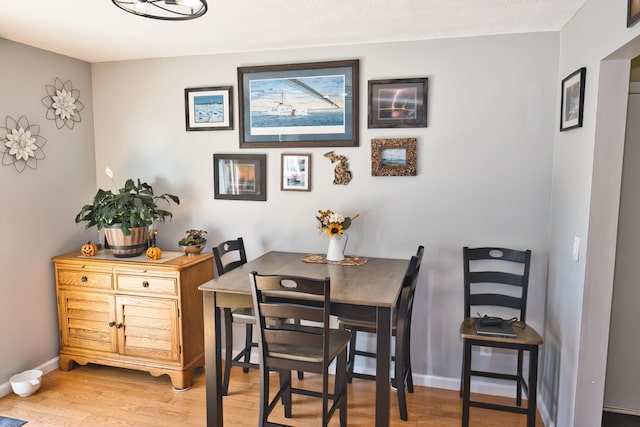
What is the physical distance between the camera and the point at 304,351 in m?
2.24

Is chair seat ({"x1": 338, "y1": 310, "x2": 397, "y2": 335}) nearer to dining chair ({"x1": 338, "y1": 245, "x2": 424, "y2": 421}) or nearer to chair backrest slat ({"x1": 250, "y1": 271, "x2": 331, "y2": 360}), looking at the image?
dining chair ({"x1": 338, "y1": 245, "x2": 424, "y2": 421})

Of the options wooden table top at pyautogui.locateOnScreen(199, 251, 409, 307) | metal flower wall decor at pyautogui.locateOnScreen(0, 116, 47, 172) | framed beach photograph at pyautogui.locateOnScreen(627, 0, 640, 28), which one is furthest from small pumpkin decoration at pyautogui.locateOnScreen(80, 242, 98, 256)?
framed beach photograph at pyautogui.locateOnScreen(627, 0, 640, 28)

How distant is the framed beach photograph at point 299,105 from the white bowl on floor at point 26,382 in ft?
7.07

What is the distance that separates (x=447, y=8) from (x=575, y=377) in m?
2.03

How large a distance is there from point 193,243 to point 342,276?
130 centimetres

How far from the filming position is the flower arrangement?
9.47ft

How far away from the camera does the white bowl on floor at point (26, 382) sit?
9.58 ft

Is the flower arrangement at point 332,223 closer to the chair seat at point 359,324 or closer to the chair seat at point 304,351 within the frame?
the chair seat at point 359,324

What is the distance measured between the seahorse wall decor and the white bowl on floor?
2465 millimetres

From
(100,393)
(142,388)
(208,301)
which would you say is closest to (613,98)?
(208,301)

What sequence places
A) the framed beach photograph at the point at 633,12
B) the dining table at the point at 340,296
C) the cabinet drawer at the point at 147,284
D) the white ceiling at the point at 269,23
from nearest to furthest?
the framed beach photograph at the point at 633,12 → the dining table at the point at 340,296 → the white ceiling at the point at 269,23 → the cabinet drawer at the point at 147,284

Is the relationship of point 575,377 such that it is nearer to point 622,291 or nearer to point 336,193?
point 622,291

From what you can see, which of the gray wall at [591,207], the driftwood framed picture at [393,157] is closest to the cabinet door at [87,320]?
the driftwood framed picture at [393,157]

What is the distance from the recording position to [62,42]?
3016 millimetres
